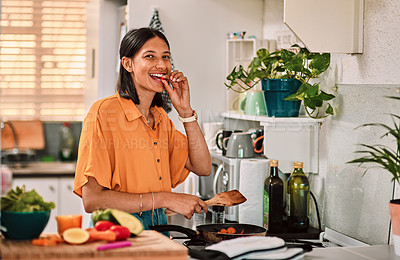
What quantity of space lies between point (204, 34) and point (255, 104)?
20.0 inches

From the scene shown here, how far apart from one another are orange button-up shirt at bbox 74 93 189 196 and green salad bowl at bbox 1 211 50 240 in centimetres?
45

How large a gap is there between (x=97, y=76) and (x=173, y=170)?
1.27 metres

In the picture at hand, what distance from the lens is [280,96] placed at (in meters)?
2.26

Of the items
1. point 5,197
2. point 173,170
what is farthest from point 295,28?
point 5,197

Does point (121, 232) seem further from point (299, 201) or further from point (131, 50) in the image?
point (299, 201)

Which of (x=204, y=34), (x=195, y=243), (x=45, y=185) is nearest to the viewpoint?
(x=195, y=243)

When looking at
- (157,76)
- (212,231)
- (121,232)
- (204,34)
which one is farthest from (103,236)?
(204,34)

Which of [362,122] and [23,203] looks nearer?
[23,203]

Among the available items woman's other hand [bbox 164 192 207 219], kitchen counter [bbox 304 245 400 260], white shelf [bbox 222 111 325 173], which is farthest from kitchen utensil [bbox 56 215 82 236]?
white shelf [bbox 222 111 325 173]

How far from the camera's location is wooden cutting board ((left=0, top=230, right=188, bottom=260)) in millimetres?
1185

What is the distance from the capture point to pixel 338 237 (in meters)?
2.06

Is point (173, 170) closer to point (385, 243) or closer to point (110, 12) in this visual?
point (385, 243)

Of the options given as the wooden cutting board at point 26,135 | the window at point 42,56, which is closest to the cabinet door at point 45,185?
the wooden cutting board at point 26,135

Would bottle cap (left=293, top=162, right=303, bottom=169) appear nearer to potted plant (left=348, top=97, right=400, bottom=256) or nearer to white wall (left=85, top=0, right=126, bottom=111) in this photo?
potted plant (left=348, top=97, right=400, bottom=256)
